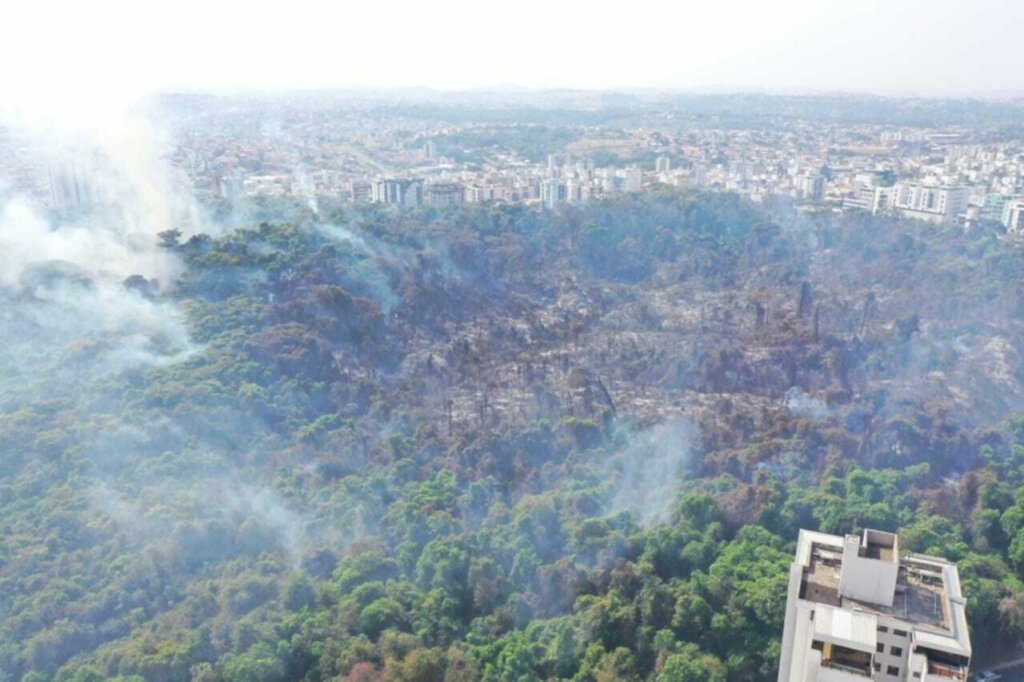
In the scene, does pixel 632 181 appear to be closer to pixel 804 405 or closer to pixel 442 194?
pixel 442 194

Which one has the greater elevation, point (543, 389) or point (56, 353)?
point (56, 353)

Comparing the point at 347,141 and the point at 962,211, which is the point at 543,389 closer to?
the point at 962,211

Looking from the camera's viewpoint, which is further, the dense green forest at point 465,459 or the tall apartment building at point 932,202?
the tall apartment building at point 932,202

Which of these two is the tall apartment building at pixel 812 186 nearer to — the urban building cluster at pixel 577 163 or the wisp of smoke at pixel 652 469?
the urban building cluster at pixel 577 163

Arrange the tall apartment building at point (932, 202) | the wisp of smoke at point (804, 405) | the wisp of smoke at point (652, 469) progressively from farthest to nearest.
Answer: the tall apartment building at point (932, 202)
the wisp of smoke at point (804, 405)
the wisp of smoke at point (652, 469)

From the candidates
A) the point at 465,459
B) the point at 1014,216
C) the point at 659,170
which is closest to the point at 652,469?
the point at 465,459

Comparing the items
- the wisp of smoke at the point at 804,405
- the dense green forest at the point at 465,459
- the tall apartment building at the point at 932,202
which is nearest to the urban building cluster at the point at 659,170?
the tall apartment building at the point at 932,202

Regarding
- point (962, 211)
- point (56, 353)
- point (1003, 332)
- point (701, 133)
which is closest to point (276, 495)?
point (56, 353)
